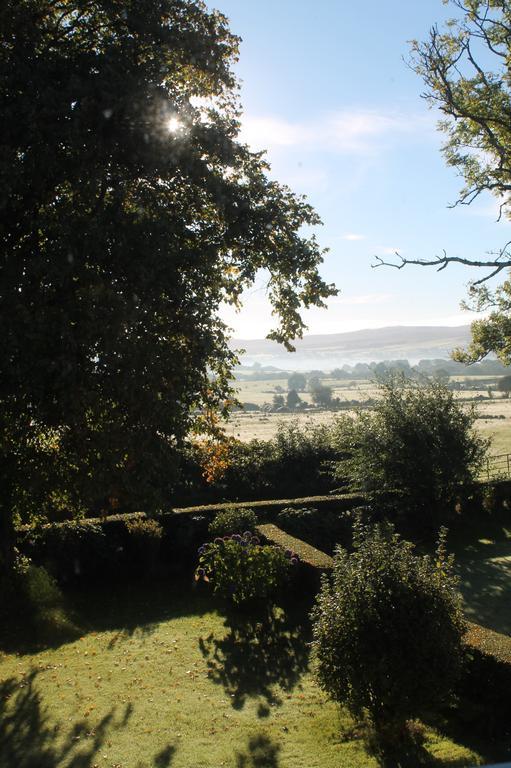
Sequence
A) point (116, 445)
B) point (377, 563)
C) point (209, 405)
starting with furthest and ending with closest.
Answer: point (209, 405) < point (116, 445) < point (377, 563)

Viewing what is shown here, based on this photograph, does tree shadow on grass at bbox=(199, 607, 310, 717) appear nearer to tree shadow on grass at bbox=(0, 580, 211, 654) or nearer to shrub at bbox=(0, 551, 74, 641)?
tree shadow on grass at bbox=(0, 580, 211, 654)

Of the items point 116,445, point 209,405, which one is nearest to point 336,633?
point 116,445

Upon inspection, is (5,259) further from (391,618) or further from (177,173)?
(391,618)

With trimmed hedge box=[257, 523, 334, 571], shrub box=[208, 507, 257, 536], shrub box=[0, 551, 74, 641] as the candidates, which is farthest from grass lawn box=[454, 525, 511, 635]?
shrub box=[0, 551, 74, 641]

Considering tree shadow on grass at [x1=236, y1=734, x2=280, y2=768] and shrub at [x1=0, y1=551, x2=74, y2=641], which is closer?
tree shadow on grass at [x1=236, y1=734, x2=280, y2=768]

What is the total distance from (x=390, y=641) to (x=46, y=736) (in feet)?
16.0

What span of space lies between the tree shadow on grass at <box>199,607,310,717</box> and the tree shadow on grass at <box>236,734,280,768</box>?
875 millimetres

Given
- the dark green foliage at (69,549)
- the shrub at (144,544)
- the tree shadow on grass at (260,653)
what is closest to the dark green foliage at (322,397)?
the shrub at (144,544)

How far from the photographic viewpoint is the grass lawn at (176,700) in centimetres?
768

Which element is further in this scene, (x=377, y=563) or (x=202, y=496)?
(x=202, y=496)

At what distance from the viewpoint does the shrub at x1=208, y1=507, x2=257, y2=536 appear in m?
16.5

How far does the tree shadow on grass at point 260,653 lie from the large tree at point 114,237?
3262mm

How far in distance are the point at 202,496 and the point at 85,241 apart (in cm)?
1472

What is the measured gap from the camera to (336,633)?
7.72 meters
